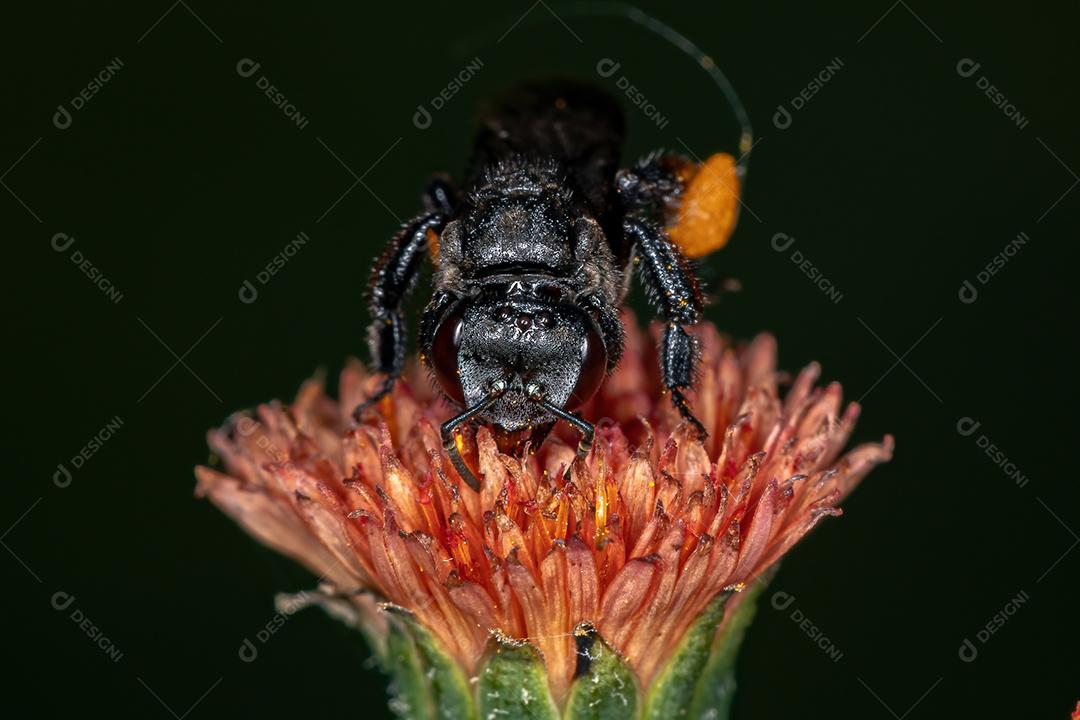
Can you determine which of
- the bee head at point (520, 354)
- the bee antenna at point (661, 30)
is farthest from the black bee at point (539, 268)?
the bee antenna at point (661, 30)

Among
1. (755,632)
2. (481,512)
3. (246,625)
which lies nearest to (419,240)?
(481,512)

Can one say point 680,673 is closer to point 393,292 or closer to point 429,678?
point 429,678

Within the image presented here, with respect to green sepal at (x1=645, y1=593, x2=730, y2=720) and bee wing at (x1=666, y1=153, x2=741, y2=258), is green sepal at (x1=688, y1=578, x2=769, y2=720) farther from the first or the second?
bee wing at (x1=666, y1=153, x2=741, y2=258)

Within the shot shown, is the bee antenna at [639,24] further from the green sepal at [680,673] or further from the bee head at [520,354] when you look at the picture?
the green sepal at [680,673]

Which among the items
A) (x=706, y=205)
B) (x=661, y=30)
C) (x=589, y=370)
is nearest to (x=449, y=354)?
(x=589, y=370)

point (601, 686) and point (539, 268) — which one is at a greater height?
point (539, 268)
